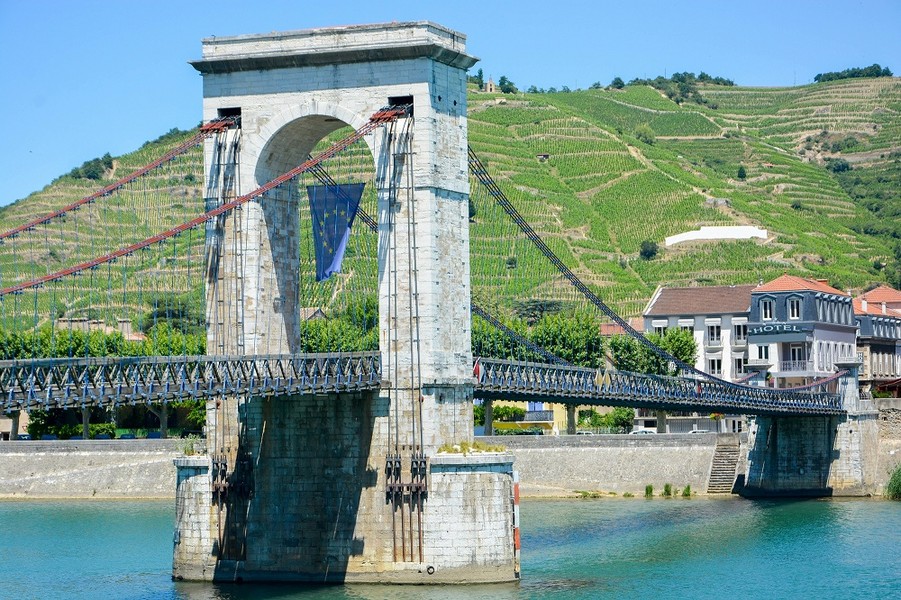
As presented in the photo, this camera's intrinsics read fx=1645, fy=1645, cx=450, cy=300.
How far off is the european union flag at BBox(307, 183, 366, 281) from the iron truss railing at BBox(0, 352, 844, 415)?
9.23 feet

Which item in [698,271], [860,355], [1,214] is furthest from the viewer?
[1,214]

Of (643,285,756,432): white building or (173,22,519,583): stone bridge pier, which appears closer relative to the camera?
(173,22,519,583): stone bridge pier

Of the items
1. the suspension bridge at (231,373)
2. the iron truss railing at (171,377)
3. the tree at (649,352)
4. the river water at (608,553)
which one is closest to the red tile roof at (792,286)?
the tree at (649,352)

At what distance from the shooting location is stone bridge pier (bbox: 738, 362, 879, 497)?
231ft

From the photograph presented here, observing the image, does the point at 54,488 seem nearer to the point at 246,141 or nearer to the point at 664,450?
the point at 664,450

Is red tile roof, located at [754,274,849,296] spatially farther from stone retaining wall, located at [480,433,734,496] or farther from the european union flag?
the european union flag

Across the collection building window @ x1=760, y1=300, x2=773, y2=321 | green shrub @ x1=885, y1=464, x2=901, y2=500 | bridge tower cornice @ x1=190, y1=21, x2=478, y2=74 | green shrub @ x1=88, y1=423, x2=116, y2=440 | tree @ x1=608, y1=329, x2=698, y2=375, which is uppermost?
bridge tower cornice @ x1=190, y1=21, x2=478, y2=74

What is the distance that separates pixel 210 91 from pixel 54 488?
34.9 m

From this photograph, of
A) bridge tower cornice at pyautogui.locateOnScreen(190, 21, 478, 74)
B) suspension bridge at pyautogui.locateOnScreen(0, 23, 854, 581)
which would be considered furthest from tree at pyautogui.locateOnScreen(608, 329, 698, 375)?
bridge tower cornice at pyautogui.locateOnScreen(190, 21, 478, 74)

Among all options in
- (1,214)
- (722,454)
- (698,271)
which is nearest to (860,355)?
(722,454)

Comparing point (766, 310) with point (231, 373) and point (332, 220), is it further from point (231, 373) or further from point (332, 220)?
point (231, 373)

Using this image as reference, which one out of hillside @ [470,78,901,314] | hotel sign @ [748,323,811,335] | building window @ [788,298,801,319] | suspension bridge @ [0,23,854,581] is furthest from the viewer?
hillside @ [470,78,901,314]

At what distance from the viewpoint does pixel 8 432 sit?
88.3 metres

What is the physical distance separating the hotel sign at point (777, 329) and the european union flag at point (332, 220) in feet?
145
